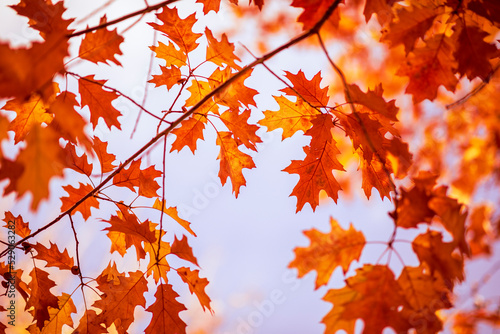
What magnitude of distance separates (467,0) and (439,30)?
1.14 ft

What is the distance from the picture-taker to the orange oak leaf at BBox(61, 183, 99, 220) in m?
1.74

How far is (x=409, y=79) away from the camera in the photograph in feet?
5.08

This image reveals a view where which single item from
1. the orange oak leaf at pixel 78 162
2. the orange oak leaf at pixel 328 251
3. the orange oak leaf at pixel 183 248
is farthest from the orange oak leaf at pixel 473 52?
the orange oak leaf at pixel 78 162

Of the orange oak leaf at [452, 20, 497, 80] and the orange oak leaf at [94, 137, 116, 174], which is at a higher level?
the orange oak leaf at [94, 137, 116, 174]

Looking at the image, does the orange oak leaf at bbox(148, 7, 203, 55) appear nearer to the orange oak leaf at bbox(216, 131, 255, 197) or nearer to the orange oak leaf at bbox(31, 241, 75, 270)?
the orange oak leaf at bbox(216, 131, 255, 197)

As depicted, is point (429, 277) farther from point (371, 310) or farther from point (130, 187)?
point (130, 187)

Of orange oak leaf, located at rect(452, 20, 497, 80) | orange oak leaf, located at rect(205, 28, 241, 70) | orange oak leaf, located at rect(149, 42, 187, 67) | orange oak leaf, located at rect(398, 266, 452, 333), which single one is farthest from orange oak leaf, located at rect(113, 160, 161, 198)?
orange oak leaf, located at rect(452, 20, 497, 80)

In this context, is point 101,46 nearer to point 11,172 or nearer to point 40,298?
point 11,172

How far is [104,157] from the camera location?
178 centimetres

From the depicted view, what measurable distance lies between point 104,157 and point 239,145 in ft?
2.31

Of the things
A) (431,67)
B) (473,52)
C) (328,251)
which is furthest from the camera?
(431,67)

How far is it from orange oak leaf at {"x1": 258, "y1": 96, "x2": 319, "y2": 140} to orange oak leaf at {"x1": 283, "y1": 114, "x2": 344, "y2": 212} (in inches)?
6.6

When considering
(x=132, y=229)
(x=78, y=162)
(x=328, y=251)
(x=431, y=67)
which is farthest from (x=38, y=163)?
(x=431, y=67)

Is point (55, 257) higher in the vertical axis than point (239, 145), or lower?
lower
